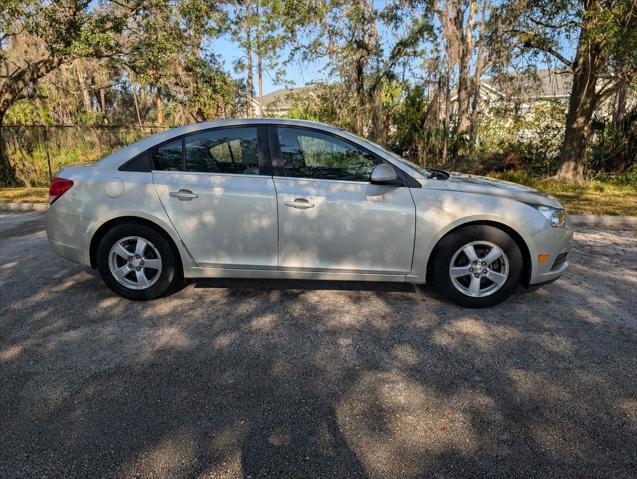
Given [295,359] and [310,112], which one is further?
[310,112]

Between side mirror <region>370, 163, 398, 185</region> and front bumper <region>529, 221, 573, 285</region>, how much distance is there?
4.34 ft

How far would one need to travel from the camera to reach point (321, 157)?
402cm

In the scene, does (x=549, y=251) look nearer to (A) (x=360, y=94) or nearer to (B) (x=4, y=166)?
(A) (x=360, y=94)

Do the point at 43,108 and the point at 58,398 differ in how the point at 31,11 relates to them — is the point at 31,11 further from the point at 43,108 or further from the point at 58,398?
the point at 43,108

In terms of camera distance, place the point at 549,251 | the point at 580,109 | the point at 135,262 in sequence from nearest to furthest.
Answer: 1. the point at 549,251
2. the point at 135,262
3. the point at 580,109

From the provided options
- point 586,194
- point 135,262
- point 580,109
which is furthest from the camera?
point 580,109

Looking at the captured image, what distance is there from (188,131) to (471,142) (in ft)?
46.0

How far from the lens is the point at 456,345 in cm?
332

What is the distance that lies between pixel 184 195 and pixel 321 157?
126 centimetres

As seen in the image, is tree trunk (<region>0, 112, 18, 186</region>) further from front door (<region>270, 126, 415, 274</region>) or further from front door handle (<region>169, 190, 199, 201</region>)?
front door (<region>270, 126, 415, 274</region>)

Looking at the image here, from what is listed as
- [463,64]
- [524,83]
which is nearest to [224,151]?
[524,83]

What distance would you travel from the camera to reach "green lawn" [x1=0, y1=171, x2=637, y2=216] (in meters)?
8.95

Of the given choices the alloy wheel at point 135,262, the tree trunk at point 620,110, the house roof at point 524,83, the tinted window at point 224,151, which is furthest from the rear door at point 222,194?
the tree trunk at point 620,110

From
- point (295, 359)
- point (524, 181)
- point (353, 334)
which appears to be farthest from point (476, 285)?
point (524, 181)
